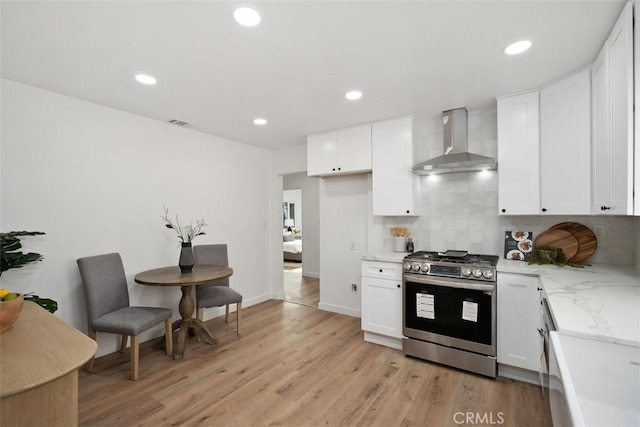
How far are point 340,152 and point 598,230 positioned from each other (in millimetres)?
2674

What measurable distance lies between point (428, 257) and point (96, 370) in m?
3.30

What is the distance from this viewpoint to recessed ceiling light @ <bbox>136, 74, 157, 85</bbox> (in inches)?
92.4

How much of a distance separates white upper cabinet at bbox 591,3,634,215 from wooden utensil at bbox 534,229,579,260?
53cm

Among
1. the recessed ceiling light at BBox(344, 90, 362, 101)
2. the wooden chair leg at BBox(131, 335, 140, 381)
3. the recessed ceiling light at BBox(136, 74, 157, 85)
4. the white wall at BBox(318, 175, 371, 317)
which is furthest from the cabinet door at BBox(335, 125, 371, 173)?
the wooden chair leg at BBox(131, 335, 140, 381)

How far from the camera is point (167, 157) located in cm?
353

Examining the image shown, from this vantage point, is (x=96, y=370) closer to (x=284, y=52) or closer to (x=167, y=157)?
(x=167, y=157)

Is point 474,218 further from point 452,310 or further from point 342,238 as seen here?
point 342,238

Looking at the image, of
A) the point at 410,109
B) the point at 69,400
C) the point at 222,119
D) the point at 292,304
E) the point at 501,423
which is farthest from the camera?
the point at 292,304

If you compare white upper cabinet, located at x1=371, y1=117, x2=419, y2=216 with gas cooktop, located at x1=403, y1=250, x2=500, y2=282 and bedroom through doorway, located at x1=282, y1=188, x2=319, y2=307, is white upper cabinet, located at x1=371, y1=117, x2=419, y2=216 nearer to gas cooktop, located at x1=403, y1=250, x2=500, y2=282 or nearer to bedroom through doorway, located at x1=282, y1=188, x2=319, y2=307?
gas cooktop, located at x1=403, y1=250, x2=500, y2=282

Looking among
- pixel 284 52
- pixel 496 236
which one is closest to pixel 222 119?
pixel 284 52

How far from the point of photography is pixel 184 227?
3.67 m

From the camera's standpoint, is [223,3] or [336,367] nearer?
[223,3]

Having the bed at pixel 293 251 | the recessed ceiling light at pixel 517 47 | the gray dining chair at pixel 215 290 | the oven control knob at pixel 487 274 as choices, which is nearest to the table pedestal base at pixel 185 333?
the gray dining chair at pixel 215 290

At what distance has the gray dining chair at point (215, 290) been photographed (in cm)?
331
